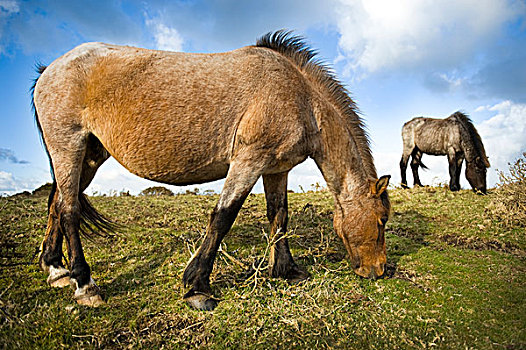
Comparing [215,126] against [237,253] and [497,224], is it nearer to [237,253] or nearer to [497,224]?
[237,253]

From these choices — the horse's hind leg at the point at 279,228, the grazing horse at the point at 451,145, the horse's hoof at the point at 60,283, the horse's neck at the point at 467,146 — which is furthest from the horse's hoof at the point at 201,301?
the horse's neck at the point at 467,146

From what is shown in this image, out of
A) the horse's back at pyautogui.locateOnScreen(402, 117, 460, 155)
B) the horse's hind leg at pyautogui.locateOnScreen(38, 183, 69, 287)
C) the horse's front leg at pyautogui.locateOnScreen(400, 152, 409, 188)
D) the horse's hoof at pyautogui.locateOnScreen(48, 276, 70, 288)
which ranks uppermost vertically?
the horse's back at pyautogui.locateOnScreen(402, 117, 460, 155)

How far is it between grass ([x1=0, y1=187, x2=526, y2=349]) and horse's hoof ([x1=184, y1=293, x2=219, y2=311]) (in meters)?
0.08

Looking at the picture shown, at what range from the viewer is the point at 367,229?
391cm

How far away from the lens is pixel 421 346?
8.92ft

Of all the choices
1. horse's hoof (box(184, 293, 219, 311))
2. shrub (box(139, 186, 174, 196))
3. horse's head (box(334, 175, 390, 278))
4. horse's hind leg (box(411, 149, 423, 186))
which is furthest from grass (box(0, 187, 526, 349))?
horse's hind leg (box(411, 149, 423, 186))

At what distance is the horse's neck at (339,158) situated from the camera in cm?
390

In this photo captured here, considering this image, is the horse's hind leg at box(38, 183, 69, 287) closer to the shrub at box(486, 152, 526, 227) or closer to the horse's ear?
the horse's ear

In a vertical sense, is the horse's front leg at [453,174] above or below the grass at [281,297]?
above

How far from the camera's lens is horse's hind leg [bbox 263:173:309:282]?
405cm

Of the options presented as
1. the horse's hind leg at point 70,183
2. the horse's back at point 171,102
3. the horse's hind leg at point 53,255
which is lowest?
the horse's hind leg at point 53,255

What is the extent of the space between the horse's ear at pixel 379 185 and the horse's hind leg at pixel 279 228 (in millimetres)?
1123

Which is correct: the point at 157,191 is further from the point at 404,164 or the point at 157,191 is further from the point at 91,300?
the point at 404,164

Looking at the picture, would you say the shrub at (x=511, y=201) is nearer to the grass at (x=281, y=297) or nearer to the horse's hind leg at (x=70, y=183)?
the grass at (x=281, y=297)
